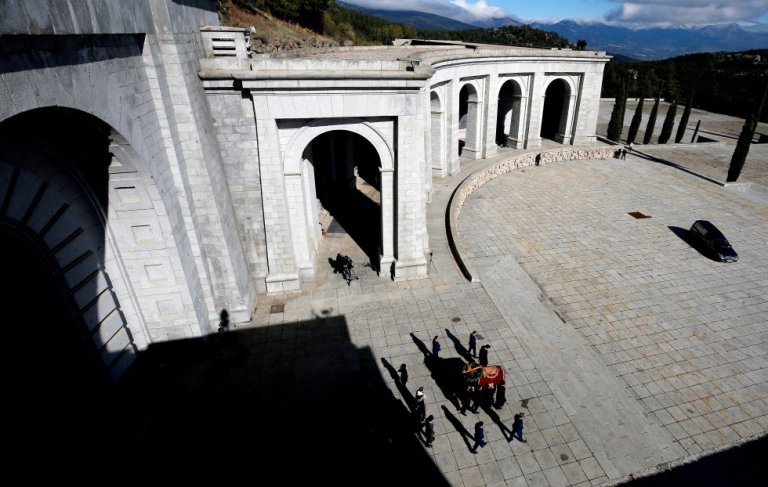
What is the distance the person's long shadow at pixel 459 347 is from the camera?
1526 centimetres

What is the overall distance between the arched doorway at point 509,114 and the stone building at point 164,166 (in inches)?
943

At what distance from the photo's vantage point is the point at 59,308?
35.0 ft

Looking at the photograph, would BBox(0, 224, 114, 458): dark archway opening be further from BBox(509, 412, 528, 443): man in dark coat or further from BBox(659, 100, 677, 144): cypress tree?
BBox(659, 100, 677, 144): cypress tree

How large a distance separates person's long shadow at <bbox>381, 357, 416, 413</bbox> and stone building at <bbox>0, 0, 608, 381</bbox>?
5.49 m

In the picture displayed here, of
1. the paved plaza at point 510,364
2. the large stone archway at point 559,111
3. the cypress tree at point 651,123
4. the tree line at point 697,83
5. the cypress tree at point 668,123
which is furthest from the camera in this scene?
the tree line at point 697,83

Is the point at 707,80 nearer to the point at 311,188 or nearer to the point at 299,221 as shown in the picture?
the point at 311,188

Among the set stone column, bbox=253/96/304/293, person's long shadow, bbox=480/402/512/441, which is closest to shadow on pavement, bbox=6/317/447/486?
person's long shadow, bbox=480/402/512/441

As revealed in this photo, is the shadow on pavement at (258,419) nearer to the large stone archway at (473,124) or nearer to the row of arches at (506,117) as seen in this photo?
the row of arches at (506,117)

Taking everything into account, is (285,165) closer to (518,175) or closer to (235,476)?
(235,476)

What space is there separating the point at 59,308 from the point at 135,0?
28.1 feet

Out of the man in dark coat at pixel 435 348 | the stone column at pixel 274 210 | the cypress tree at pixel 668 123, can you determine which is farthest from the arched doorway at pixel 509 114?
the man in dark coat at pixel 435 348

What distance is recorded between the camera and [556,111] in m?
44.1

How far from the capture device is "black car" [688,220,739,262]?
2186 centimetres

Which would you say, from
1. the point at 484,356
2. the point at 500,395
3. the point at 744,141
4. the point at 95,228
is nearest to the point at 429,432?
the point at 500,395
